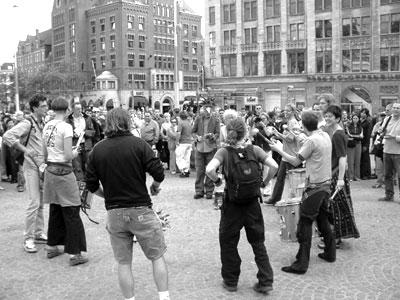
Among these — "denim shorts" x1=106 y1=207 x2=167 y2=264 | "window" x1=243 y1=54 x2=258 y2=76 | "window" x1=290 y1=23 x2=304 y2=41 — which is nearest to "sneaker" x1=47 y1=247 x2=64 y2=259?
"denim shorts" x1=106 y1=207 x2=167 y2=264

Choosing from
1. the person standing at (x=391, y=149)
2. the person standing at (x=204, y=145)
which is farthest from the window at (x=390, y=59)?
the person standing at (x=204, y=145)

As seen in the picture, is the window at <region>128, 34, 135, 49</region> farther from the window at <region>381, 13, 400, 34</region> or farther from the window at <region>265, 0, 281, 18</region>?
the window at <region>381, 13, 400, 34</region>

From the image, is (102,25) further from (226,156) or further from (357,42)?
(226,156)

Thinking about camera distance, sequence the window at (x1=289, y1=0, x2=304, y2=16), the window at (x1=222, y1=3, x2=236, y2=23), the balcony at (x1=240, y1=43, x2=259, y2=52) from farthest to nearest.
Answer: the window at (x1=222, y1=3, x2=236, y2=23)
the balcony at (x1=240, y1=43, x2=259, y2=52)
the window at (x1=289, y1=0, x2=304, y2=16)

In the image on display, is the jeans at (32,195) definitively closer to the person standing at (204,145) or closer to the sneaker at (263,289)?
the sneaker at (263,289)

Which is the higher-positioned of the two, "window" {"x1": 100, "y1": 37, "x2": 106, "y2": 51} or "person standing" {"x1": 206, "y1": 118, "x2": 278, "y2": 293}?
"window" {"x1": 100, "y1": 37, "x2": 106, "y2": 51}

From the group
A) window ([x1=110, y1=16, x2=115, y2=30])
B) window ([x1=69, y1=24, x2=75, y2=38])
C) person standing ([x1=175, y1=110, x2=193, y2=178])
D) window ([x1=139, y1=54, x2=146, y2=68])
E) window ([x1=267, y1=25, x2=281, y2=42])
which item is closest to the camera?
person standing ([x1=175, y1=110, x2=193, y2=178])

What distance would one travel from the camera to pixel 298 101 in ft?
176

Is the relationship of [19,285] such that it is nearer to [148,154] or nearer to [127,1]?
[148,154]

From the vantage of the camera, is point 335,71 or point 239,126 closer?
point 239,126

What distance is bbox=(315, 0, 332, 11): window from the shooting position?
50.5 m

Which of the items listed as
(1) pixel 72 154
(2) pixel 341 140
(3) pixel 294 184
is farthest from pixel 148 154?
(3) pixel 294 184

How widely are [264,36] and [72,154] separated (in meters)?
50.9

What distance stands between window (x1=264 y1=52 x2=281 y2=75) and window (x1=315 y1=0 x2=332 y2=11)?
6310mm
